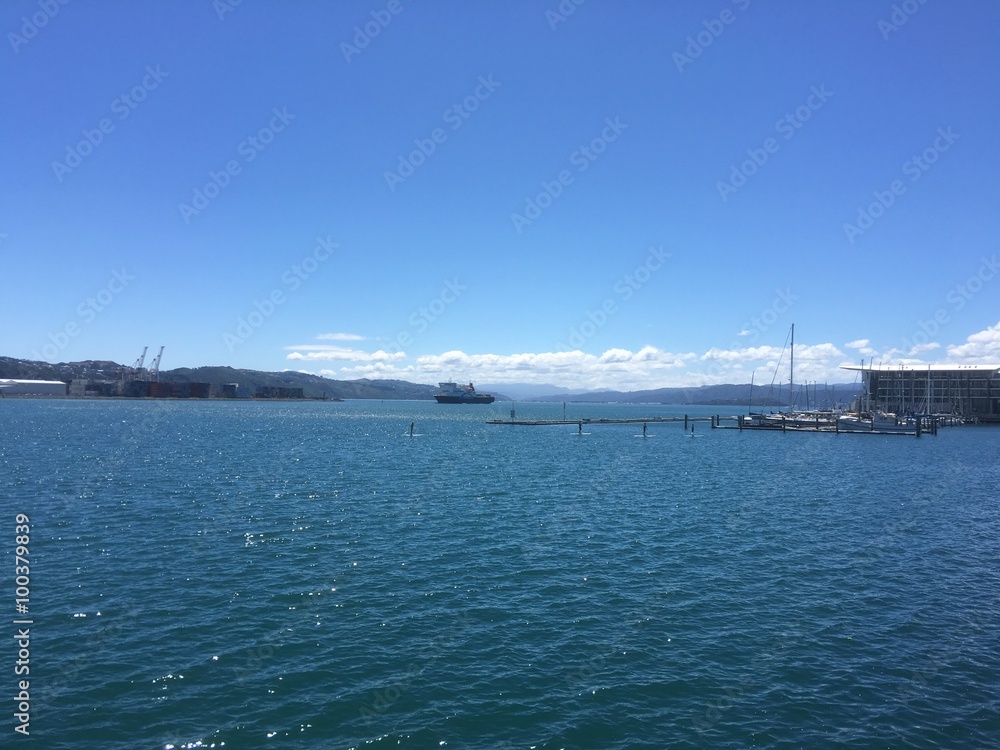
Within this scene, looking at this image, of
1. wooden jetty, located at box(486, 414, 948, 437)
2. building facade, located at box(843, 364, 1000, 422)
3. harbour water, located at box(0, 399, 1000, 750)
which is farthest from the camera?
building facade, located at box(843, 364, 1000, 422)

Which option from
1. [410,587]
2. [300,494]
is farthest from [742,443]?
[410,587]

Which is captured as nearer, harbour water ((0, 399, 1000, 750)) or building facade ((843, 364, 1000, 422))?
harbour water ((0, 399, 1000, 750))

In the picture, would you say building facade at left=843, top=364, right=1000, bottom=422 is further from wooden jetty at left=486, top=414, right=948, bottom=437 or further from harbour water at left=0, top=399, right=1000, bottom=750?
harbour water at left=0, top=399, right=1000, bottom=750

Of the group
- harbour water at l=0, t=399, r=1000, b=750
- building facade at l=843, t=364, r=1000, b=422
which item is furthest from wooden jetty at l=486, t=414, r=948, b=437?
harbour water at l=0, t=399, r=1000, b=750

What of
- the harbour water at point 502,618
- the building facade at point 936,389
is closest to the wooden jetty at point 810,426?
the building facade at point 936,389

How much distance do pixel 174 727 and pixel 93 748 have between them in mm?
1470

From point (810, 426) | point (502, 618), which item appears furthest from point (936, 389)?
point (502, 618)

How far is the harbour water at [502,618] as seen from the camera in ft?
44.7

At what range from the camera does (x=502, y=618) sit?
771 inches

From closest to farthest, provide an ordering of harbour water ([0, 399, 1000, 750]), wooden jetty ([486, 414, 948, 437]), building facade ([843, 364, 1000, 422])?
harbour water ([0, 399, 1000, 750])
wooden jetty ([486, 414, 948, 437])
building facade ([843, 364, 1000, 422])

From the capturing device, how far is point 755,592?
22.4 m

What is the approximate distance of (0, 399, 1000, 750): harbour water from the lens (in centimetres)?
1363

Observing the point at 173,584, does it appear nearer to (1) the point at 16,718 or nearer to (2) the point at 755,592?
(1) the point at 16,718

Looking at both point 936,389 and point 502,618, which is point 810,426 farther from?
point 502,618
